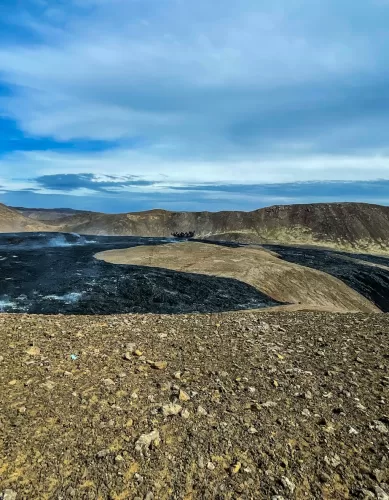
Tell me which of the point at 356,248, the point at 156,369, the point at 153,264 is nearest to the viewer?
the point at 156,369

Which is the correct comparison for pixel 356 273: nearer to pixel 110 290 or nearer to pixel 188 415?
pixel 110 290

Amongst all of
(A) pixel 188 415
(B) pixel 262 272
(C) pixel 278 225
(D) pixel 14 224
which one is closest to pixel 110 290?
(B) pixel 262 272

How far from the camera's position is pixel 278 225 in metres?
163

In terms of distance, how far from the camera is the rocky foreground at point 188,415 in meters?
5.29

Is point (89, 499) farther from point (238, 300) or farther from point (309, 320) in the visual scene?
point (238, 300)

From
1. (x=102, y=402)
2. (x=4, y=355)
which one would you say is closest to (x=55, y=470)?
(x=102, y=402)

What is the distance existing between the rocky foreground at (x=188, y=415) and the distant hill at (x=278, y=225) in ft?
430

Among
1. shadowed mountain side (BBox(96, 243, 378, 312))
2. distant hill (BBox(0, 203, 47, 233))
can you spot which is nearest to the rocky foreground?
shadowed mountain side (BBox(96, 243, 378, 312))

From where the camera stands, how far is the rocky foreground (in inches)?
208

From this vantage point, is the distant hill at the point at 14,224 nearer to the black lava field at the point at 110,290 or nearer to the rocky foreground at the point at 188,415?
the black lava field at the point at 110,290

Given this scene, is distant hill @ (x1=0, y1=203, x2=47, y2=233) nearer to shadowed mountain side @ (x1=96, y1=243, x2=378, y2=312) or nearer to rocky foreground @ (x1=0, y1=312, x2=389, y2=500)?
shadowed mountain side @ (x1=96, y1=243, x2=378, y2=312)

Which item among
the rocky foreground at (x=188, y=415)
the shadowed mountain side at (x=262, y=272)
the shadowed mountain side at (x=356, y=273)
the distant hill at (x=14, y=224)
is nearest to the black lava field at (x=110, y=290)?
the shadowed mountain side at (x=262, y=272)

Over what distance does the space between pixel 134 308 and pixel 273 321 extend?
1473 cm

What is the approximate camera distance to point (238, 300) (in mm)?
30203
